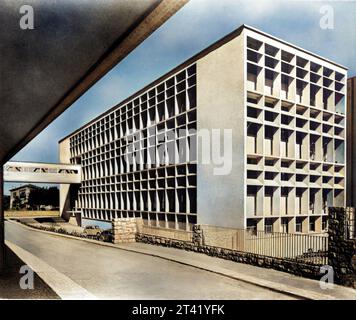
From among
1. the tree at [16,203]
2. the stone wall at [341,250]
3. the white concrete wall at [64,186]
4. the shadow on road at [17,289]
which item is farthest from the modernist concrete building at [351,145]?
the tree at [16,203]

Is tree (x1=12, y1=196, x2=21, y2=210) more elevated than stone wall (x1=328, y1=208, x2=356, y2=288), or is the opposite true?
stone wall (x1=328, y1=208, x2=356, y2=288)

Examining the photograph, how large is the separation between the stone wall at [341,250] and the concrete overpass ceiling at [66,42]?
8722 mm

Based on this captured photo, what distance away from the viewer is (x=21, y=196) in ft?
243

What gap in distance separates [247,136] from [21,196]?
6788cm

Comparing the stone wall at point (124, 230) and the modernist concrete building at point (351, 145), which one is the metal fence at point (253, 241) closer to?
the stone wall at point (124, 230)

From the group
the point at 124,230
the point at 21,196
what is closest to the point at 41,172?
the point at 124,230

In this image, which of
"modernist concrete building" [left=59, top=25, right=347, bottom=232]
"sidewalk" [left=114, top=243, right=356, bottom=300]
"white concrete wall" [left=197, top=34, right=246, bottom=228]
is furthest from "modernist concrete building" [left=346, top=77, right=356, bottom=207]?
"sidewalk" [left=114, top=243, right=356, bottom=300]

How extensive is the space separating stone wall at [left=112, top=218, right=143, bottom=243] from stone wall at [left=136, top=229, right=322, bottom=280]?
1.80 m

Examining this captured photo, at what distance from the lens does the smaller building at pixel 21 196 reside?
69.7 metres

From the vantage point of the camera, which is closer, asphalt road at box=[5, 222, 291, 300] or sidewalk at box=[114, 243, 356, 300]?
sidewalk at box=[114, 243, 356, 300]

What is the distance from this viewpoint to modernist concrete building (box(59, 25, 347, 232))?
22.4m

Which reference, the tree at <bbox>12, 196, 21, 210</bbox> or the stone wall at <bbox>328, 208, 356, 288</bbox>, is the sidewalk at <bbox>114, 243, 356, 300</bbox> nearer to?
the stone wall at <bbox>328, 208, 356, 288</bbox>

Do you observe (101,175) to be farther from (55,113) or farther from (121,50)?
(121,50)

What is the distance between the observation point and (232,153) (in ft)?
74.2
